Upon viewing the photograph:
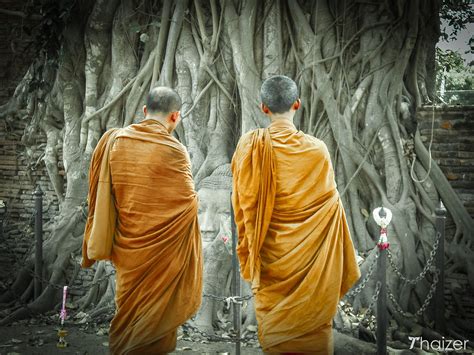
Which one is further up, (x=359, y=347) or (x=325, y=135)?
(x=325, y=135)

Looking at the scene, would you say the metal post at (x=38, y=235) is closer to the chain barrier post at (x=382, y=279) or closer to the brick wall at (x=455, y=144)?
the chain barrier post at (x=382, y=279)

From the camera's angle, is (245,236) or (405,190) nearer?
(245,236)

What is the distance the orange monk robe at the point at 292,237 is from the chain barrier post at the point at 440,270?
202 cm

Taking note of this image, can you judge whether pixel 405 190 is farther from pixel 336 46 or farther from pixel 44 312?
pixel 44 312

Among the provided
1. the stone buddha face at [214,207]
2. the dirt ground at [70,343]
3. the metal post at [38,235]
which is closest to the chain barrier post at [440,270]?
the dirt ground at [70,343]

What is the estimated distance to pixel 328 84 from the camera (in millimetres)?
5754

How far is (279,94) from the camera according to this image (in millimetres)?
3303

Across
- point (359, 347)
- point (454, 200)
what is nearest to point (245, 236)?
point (359, 347)

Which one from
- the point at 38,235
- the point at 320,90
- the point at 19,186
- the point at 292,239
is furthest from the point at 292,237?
the point at 19,186

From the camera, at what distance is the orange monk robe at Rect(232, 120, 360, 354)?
3135 mm

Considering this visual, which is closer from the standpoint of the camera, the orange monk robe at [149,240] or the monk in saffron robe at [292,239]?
the monk in saffron robe at [292,239]

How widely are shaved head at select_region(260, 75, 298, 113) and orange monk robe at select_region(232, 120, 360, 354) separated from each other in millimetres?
164

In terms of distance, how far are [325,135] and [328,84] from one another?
512 millimetres

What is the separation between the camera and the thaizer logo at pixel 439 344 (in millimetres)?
4590
